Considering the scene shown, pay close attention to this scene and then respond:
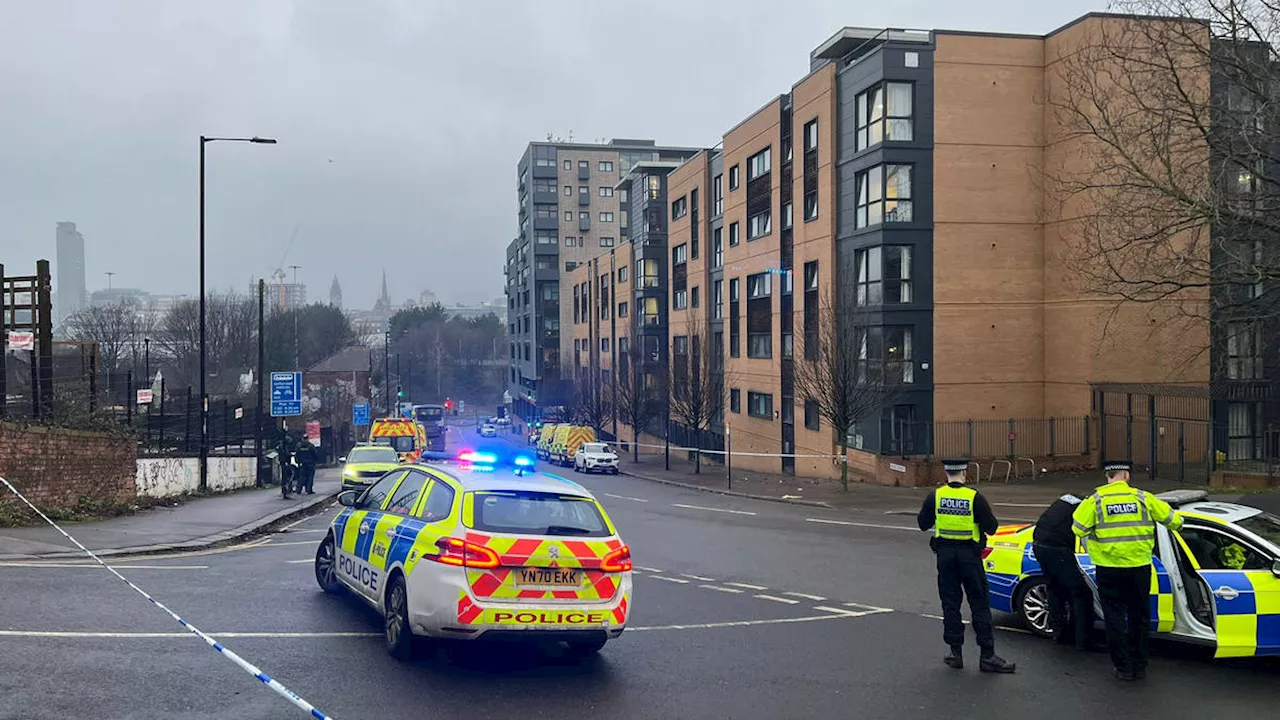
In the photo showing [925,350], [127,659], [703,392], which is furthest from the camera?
[703,392]

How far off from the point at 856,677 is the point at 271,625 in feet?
16.7

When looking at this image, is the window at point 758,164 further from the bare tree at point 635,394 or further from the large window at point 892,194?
the bare tree at point 635,394

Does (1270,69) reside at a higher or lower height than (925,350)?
higher

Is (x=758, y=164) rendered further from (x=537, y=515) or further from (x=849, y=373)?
(x=537, y=515)

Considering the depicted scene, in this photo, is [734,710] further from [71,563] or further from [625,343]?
[625,343]

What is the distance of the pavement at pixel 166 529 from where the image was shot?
1327cm

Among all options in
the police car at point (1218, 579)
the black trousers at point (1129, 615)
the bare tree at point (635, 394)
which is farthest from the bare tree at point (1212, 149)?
the bare tree at point (635, 394)

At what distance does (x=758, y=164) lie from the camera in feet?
149

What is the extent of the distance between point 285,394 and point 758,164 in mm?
22188

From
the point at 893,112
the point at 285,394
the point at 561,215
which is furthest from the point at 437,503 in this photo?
the point at 561,215

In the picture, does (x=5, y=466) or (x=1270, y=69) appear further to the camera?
(x=1270, y=69)

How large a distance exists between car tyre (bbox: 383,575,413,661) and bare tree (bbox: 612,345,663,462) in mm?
47135

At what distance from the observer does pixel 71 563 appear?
479 inches

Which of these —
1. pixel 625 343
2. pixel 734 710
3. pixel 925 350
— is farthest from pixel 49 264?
pixel 625 343
